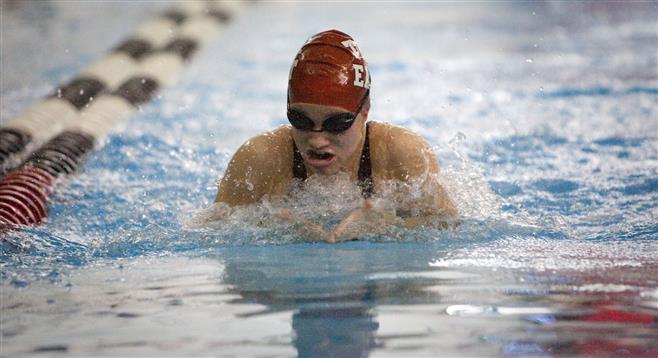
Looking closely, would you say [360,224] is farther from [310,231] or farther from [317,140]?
[317,140]

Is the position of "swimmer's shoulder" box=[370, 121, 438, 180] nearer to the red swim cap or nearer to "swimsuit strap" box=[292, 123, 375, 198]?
"swimsuit strap" box=[292, 123, 375, 198]

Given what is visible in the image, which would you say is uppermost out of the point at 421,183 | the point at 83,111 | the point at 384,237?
the point at 83,111

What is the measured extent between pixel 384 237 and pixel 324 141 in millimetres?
351

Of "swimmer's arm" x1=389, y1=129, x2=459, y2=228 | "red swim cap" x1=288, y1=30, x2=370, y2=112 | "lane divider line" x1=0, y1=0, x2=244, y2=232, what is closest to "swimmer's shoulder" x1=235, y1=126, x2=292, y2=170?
"red swim cap" x1=288, y1=30, x2=370, y2=112

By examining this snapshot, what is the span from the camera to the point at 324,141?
289 centimetres

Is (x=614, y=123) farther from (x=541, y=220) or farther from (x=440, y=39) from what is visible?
(x=440, y=39)

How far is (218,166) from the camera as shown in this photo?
4.75 metres

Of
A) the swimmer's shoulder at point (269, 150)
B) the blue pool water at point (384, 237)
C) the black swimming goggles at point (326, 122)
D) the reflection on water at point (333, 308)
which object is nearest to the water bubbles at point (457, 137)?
the blue pool water at point (384, 237)

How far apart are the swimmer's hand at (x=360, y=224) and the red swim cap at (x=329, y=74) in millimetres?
318

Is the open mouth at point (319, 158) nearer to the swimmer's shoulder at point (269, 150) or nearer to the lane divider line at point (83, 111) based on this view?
the swimmer's shoulder at point (269, 150)

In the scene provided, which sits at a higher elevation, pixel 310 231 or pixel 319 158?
pixel 319 158

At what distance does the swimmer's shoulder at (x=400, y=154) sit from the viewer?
10.2 feet

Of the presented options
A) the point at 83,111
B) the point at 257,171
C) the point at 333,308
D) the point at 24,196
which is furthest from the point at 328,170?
the point at 83,111

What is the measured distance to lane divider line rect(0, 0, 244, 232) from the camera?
→ 3.81m
